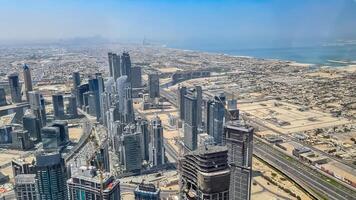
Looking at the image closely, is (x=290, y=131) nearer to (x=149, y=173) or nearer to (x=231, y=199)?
(x=149, y=173)

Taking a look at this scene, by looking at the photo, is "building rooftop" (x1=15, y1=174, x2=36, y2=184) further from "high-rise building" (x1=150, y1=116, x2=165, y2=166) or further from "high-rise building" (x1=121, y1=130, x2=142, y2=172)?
"high-rise building" (x1=150, y1=116, x2=165, y2=166)

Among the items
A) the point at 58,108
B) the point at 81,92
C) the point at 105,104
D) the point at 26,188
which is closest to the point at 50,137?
the point at 105,104

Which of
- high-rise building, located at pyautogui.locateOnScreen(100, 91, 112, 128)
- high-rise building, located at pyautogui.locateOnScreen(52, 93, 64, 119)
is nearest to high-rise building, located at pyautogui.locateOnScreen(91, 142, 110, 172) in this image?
high-rise building, located at pyautogui.locateOnScreen(100, 91, 112, 128)

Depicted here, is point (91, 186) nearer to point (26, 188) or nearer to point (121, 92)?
point (26, 188)

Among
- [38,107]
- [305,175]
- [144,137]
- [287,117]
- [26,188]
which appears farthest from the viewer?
[287,117]

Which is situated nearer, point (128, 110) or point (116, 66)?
point (128, 110)

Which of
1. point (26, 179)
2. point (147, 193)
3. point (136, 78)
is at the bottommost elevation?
point (26, 179)

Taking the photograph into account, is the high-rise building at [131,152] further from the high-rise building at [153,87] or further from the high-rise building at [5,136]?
the high-rise building at [153,87]
